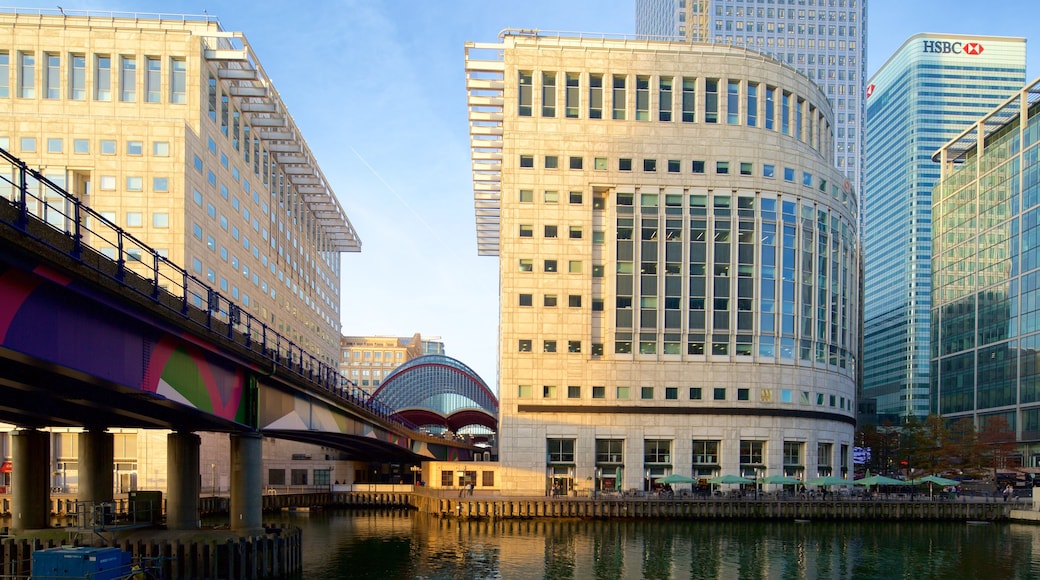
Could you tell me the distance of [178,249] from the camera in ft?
309

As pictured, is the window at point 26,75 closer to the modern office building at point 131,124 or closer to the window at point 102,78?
the modern office building at point 131,124

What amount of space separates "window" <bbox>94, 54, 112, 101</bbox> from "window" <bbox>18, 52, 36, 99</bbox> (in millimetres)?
6268

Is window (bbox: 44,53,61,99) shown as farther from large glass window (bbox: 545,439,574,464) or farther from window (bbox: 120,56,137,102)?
large glass window (bbox: 545,439,574,464)

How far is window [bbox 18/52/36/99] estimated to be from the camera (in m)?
93.6

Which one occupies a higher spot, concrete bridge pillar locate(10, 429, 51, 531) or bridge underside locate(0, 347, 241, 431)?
bridge underside locate(0, 347, 241, 431)

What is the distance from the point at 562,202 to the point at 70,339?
75.8m

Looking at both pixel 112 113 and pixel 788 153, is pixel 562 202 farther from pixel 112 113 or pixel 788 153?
pixel 112 113

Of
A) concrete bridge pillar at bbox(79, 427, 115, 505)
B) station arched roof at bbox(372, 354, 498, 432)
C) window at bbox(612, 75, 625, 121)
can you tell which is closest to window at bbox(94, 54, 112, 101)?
window at bbox(612, 75, 625, 121)

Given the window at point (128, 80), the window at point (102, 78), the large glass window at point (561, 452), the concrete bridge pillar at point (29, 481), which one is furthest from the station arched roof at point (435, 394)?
the concrete bridge pillar at point (29, 481)

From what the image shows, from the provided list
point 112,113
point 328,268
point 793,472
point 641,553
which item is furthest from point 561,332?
point 328,268

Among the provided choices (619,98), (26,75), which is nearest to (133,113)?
(26,75)

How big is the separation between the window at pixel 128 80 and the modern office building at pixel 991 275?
5170 inches

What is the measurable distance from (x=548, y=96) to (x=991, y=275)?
96.4 m

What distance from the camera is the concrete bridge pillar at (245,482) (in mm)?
47219
